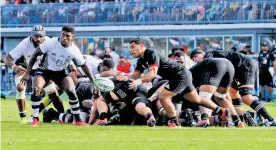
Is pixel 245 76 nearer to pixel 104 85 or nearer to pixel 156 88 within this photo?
pixel 156 88

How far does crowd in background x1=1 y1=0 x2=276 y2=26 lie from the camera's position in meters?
41.7

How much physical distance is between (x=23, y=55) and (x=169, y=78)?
3930 mm

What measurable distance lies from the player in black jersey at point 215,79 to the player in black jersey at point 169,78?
0.28 meters

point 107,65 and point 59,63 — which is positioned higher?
point 59,63

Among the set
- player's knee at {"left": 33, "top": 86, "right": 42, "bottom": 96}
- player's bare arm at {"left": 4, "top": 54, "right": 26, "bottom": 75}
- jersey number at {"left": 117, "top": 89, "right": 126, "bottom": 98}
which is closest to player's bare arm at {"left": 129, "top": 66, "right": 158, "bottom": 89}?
jersey number at {"left": 117, "top": 89, "right": 126, "bottom": 98}

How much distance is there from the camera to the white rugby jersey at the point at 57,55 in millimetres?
18547

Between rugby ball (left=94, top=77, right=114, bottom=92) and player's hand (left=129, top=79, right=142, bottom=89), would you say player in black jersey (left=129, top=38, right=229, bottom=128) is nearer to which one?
player's hand (left=129, top=79, right=142, bottom=89)

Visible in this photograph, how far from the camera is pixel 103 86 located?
18141mm

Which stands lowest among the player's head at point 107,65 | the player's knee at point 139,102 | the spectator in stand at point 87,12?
the spectator in stand at point 87,12

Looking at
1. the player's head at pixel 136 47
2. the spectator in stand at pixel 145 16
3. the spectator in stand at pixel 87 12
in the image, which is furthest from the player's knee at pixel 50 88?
the spectator in stand at pixel 87 12

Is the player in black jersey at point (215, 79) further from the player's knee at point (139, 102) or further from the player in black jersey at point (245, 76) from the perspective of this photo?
the player's knee at point (139, 102)

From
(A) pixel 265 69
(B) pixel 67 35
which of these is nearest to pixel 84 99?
(B) pixel 67 35

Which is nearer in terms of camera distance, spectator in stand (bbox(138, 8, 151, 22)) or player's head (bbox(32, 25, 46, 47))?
player's head (bbox(32, 25, 46, 47))

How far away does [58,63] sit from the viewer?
61.4ft
